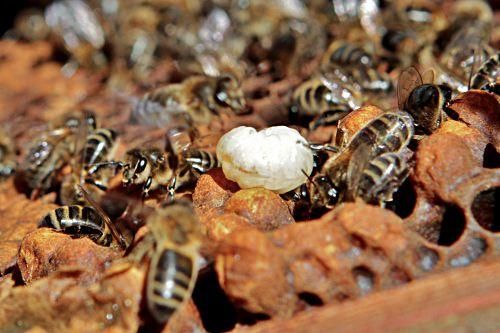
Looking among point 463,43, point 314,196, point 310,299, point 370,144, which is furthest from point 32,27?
point 310,299

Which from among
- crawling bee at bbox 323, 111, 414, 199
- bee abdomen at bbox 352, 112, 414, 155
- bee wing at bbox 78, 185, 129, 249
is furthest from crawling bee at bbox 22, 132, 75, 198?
bee abdomen at bbox 352, 112, 414, 155

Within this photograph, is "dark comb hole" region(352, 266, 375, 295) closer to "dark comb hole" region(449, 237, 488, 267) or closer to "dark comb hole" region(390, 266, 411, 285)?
"dark comb hole" region(390, 266, 411, 285)

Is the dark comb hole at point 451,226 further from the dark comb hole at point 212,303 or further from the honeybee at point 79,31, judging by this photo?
the honeybee at point 79,31

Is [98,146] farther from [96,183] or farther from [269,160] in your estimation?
[269,160]

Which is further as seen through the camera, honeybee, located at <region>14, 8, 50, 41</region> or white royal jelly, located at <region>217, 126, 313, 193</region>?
honeybee, located at <region>14, 8, 50, 41</region>

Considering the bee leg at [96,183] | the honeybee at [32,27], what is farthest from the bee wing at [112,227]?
the honeybee at [32,27]

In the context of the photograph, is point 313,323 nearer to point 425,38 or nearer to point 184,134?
point 184,134
